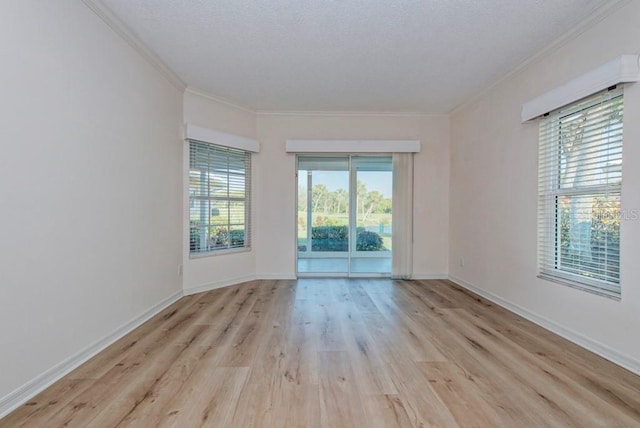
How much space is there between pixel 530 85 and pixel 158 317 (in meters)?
4.58

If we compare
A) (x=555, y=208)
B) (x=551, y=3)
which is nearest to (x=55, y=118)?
(x=551, y=3)

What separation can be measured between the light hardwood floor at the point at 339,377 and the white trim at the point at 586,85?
2067mm

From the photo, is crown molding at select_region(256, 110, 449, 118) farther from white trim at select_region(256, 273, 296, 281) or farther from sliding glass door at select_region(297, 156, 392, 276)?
white trim at select_region(256, 273, 296, 281)

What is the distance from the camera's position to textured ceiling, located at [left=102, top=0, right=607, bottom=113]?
236 cm

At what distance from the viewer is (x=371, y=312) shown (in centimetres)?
337

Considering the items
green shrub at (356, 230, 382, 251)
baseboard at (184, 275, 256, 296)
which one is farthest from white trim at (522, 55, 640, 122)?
baseboard at (184, 275, 256, 296)

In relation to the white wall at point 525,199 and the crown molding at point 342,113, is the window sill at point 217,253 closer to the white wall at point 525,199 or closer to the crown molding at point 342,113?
the crown molding at point 342,113

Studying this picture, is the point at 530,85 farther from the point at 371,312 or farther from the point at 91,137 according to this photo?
the point at 91,137

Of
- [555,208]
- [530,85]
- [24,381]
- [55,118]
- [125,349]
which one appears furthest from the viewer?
[530,85]

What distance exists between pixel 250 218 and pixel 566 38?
13.8 feet

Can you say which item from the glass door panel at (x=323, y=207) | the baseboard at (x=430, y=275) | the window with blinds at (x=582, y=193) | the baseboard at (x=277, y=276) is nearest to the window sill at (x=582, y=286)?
A: the window with blinds at (x=582, y=193)

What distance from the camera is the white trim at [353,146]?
15.7 ft

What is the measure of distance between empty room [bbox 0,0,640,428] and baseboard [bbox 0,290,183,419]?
Answer: 0.02 m

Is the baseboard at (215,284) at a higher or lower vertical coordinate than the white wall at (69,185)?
lower
